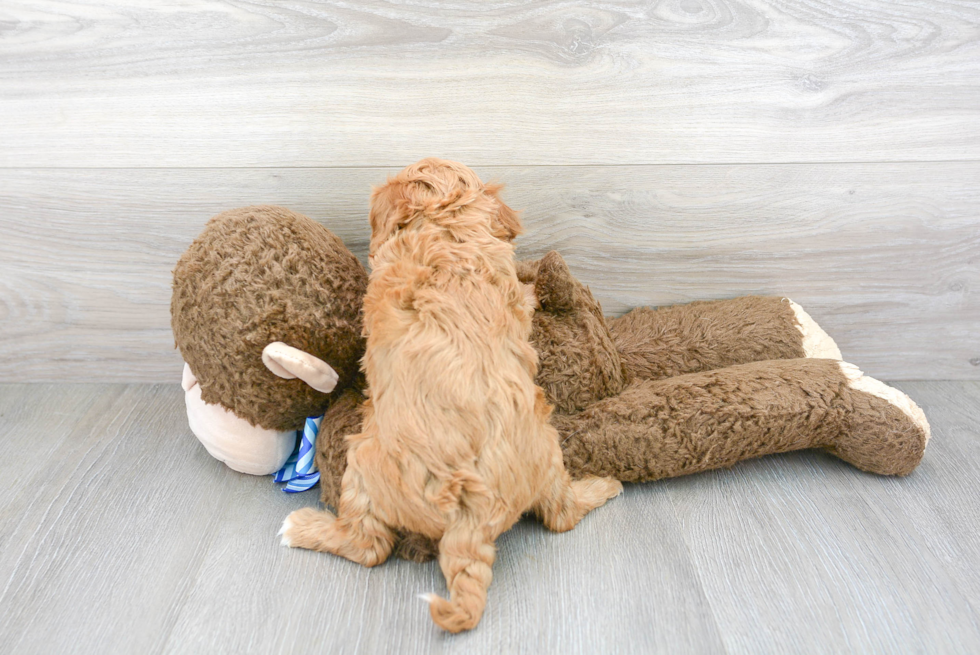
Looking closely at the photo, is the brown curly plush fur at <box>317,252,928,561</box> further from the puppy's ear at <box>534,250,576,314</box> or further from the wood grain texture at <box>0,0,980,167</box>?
the wood grain texture at <box>0,0,980,167</box>

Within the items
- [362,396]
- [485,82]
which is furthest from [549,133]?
[362,396]

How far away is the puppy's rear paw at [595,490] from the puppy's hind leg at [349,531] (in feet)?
1.20

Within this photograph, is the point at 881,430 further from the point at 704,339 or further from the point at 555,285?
the point at 555,285

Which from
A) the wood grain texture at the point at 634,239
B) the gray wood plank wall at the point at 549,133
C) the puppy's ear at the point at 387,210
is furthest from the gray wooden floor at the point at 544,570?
the puppy's ear at the point at 387,210

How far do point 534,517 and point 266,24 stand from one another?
3.73ft

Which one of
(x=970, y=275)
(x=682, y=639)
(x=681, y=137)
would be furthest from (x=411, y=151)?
(x=970, y=275)

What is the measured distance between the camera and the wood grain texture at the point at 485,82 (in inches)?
51.7

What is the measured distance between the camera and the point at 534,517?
46.6 inches

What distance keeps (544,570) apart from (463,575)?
19 cm

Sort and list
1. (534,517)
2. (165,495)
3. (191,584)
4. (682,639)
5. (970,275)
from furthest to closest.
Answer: (970,275), (165,495), (534,517), (191,584), (682,639)

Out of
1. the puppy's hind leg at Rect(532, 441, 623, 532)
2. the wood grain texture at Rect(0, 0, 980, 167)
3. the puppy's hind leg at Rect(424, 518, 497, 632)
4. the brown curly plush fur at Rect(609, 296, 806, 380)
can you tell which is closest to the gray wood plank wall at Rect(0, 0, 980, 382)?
the wood grain texture at Rect(0, 0, 980, 167)

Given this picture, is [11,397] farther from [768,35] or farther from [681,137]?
[768,35]

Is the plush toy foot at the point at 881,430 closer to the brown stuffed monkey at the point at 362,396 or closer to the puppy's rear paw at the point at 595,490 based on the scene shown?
the brown stuffed monkey at the point at 362,396

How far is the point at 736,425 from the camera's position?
1.24 metres
